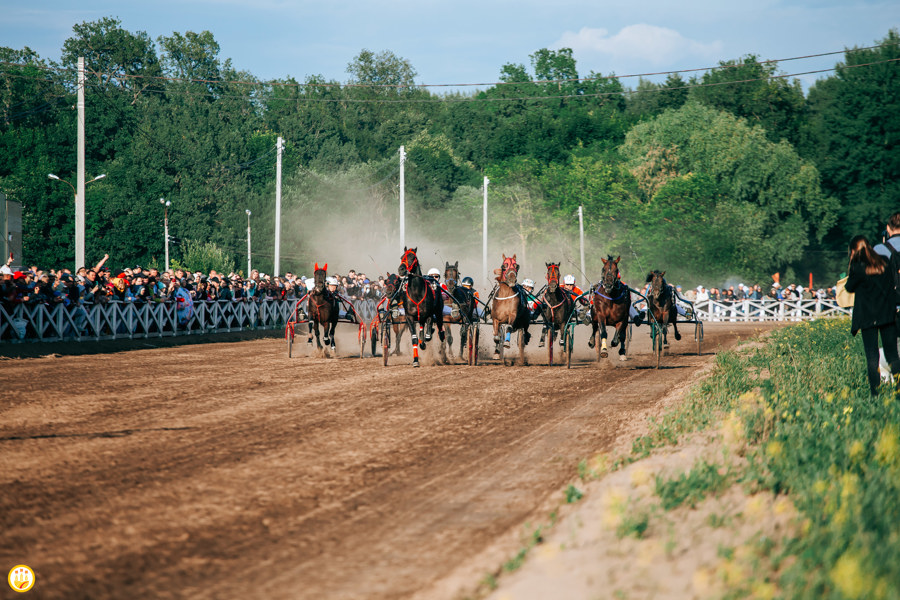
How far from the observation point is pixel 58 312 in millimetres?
19609

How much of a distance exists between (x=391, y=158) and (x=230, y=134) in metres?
13.8

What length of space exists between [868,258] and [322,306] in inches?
460

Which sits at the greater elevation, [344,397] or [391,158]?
[391,158]

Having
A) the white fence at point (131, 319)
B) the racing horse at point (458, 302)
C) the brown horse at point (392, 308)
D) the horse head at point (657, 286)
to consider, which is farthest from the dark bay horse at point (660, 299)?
the white fence at point (131, 319)

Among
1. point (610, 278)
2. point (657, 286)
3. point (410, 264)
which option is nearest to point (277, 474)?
point (410, 264)

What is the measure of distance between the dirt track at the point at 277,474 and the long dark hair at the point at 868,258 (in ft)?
9.66

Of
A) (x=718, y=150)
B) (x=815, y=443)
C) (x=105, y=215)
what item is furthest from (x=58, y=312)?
(x=718, y=150)

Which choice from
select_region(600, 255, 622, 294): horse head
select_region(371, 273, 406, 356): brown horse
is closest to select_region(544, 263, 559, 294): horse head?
select_region(600, 255, 622, 294): horse head

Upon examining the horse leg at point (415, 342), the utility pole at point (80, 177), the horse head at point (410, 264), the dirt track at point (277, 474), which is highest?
the utility pole at point (80, 177)

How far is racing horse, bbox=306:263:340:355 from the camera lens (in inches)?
720

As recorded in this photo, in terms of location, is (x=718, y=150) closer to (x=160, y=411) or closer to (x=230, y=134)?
(x=230, y=134)

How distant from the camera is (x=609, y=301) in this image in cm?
1638

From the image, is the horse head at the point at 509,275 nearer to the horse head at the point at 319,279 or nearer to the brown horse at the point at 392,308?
the brown horse at the point at 392,308

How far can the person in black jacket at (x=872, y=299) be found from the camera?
30.0 feet
